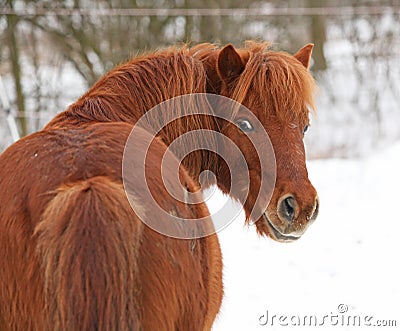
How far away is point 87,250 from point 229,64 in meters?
1.50

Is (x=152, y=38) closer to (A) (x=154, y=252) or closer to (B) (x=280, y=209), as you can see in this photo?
(B) (x=280, y=209)

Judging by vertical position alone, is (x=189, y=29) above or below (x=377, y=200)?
above

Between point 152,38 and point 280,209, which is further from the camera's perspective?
point 152,38

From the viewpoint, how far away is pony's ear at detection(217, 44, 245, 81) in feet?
9.53

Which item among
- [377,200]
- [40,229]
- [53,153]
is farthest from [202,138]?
[377,200]

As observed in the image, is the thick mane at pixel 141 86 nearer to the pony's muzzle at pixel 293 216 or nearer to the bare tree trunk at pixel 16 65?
the pony's muzzle at pixel 293 216

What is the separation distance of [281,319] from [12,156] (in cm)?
293

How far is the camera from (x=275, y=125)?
2.79 meters

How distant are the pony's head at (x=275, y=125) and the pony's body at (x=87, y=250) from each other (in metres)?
0.56

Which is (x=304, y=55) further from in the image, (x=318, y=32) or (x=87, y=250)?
(x=318, y=32)

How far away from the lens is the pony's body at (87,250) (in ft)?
5.82

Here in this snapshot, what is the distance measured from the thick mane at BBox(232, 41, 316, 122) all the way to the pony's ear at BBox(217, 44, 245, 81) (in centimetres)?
7

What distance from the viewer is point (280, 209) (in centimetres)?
270

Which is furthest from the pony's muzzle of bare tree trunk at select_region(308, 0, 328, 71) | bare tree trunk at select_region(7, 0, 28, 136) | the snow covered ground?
bare tree trunk at select_region(308, 0, 328, 71)
